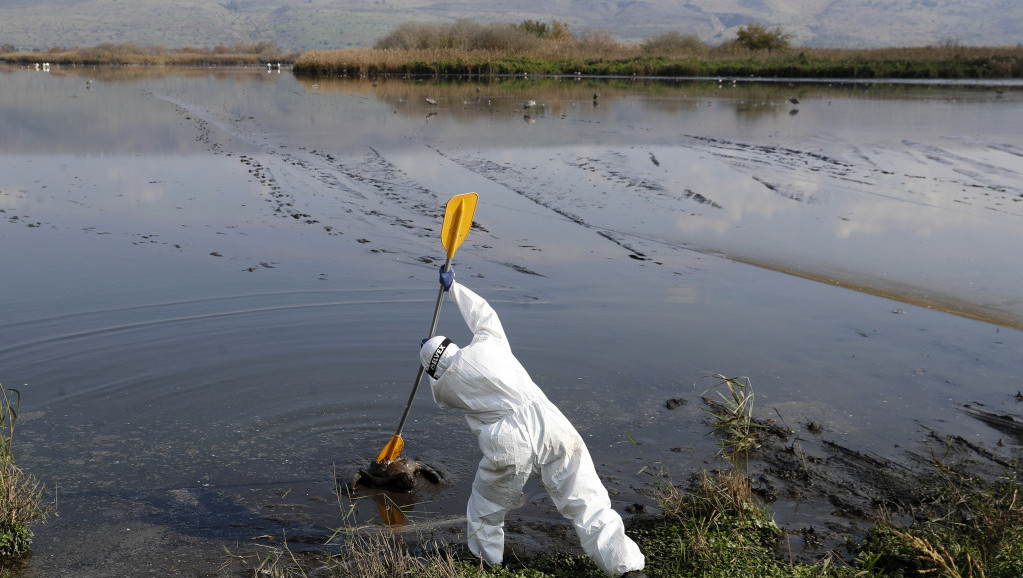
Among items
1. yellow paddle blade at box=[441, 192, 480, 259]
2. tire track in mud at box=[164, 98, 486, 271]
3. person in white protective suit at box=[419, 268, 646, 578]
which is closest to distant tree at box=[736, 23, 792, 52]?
tire track in mud at box=[164, 98, 486, 271]

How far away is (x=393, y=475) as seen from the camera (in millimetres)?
5469

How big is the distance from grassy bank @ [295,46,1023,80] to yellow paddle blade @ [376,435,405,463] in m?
43.1

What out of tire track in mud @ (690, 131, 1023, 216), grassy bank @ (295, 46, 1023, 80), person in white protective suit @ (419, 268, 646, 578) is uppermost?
grassy bank @ (295, 46, 1023, 80)

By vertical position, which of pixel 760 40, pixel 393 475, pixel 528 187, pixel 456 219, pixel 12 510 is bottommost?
pixel 393 475

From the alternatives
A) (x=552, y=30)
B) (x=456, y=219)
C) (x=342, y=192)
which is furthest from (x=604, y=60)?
(x=456, y=219)

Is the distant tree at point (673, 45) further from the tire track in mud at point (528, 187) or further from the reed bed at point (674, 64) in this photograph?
the tire track in mud at point (528, 187)

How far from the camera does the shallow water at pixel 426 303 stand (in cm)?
586

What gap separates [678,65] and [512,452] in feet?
164

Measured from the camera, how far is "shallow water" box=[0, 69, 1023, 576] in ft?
19.2

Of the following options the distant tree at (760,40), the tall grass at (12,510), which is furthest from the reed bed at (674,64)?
the tall grass at (12,510)

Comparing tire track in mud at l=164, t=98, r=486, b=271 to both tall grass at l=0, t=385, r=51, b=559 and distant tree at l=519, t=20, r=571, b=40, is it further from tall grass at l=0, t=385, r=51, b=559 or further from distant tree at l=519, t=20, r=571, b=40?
distant tree at l=519, t=20, r=571, b=40

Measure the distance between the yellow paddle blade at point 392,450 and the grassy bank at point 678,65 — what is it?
43093mm

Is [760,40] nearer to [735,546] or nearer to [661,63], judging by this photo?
[661,63]

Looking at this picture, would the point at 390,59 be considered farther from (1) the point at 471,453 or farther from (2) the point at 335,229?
(1) the point at 471,453
